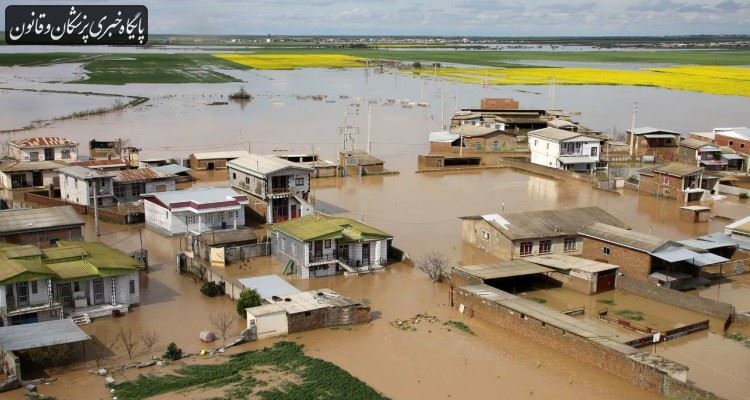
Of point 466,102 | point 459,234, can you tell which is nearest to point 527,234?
point 459,234

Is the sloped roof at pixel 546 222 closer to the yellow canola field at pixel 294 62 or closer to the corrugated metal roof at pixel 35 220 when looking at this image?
the corrugated metal roof at pixel 35 220

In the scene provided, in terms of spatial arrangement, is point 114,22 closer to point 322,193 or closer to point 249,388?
point 249,388

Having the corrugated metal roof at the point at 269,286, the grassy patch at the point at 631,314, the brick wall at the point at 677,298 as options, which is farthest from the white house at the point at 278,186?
the grassy patch at the point at 631,314

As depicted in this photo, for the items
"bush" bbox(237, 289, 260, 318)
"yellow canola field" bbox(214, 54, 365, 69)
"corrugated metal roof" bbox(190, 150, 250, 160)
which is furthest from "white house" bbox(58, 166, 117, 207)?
"yellow canola field" bbox(214, 54, 365, 69)

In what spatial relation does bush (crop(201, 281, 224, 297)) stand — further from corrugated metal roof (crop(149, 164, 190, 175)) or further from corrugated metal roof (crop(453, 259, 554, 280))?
corrugated metal roof (crop(149, 164, 190, 175))

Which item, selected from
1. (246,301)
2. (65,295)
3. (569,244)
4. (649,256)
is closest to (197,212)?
(65,295)

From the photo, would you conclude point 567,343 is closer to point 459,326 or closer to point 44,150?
point 459,326
